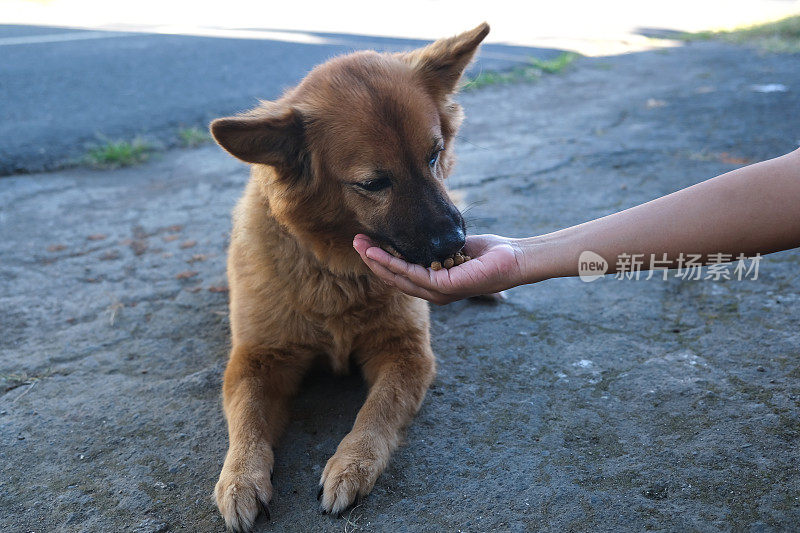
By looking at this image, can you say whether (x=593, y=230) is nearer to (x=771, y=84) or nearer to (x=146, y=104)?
(x=146, y=104)

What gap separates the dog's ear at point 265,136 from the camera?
2.33 metres

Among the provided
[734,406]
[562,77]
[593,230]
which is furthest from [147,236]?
[562,77]

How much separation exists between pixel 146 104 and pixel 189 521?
214 inches

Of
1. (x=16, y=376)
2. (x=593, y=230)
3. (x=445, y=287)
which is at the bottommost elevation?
(x=16, y=376)

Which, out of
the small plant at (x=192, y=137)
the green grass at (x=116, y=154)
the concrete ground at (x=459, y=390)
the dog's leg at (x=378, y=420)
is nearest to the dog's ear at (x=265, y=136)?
the dog's leg at (x=378, y=420)

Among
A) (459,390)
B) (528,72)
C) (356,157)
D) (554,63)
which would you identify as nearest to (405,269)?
(356,157)

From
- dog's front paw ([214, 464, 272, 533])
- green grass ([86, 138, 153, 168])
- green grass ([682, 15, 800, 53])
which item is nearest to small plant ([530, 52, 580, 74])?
green grass ([682, 15, 800, 53])

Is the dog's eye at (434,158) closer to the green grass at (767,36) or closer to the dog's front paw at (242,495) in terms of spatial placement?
the dog's front paw at (242,495)

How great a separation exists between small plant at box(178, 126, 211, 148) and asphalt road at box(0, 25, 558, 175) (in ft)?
0.28

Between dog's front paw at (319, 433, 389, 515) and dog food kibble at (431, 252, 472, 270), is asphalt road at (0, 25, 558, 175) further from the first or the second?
dog's front paw at (319, 433, 389, 515)

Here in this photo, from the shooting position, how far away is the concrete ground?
2082mm

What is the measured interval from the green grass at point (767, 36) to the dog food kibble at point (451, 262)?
8.64 meters

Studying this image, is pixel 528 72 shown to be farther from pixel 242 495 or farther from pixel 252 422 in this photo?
pixel 242 495

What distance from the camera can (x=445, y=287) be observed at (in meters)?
2.26
